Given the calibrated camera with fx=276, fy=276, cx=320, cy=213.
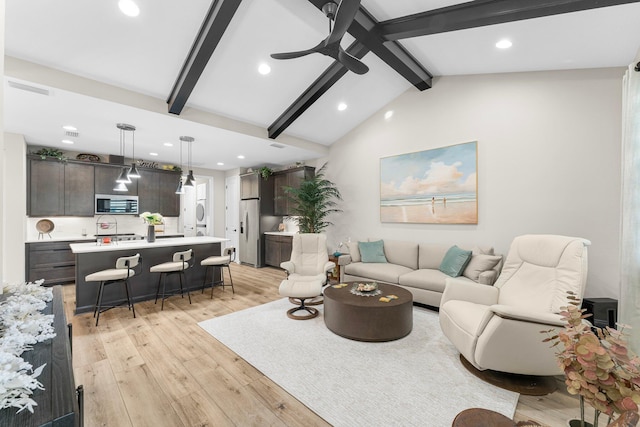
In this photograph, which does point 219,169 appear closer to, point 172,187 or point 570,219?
point 172,187

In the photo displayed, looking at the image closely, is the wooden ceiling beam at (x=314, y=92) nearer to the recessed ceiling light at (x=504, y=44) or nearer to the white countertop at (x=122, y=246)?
the recessed ceiling light at (x=504, y=44)

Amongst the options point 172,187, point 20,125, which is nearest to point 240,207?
point 172,187

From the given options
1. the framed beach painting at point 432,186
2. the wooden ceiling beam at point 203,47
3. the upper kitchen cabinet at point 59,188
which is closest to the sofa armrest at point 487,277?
the framed beach painting at point 432,186

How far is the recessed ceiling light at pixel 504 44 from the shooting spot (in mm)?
3113

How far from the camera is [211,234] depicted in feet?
25.1

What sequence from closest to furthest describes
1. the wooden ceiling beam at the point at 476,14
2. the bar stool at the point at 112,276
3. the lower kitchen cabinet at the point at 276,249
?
1. the wooden ceiling beam at the point at 476,14
2. the bar stool at the point at 112,276
3. the lower kitchen cabinet at the point at 276,249

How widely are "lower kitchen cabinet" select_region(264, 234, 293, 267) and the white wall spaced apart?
2.26 metres

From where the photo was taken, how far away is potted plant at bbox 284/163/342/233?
563 cm

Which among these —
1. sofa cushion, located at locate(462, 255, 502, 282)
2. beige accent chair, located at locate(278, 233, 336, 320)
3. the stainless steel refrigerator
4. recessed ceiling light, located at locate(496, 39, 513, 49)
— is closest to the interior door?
the stainless steel refrigerator

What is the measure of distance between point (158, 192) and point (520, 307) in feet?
23.0

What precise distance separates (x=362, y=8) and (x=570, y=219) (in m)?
3.48

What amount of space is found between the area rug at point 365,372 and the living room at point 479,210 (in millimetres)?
152

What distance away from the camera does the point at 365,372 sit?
228cm

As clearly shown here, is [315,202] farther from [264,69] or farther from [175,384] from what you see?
[175,384]
